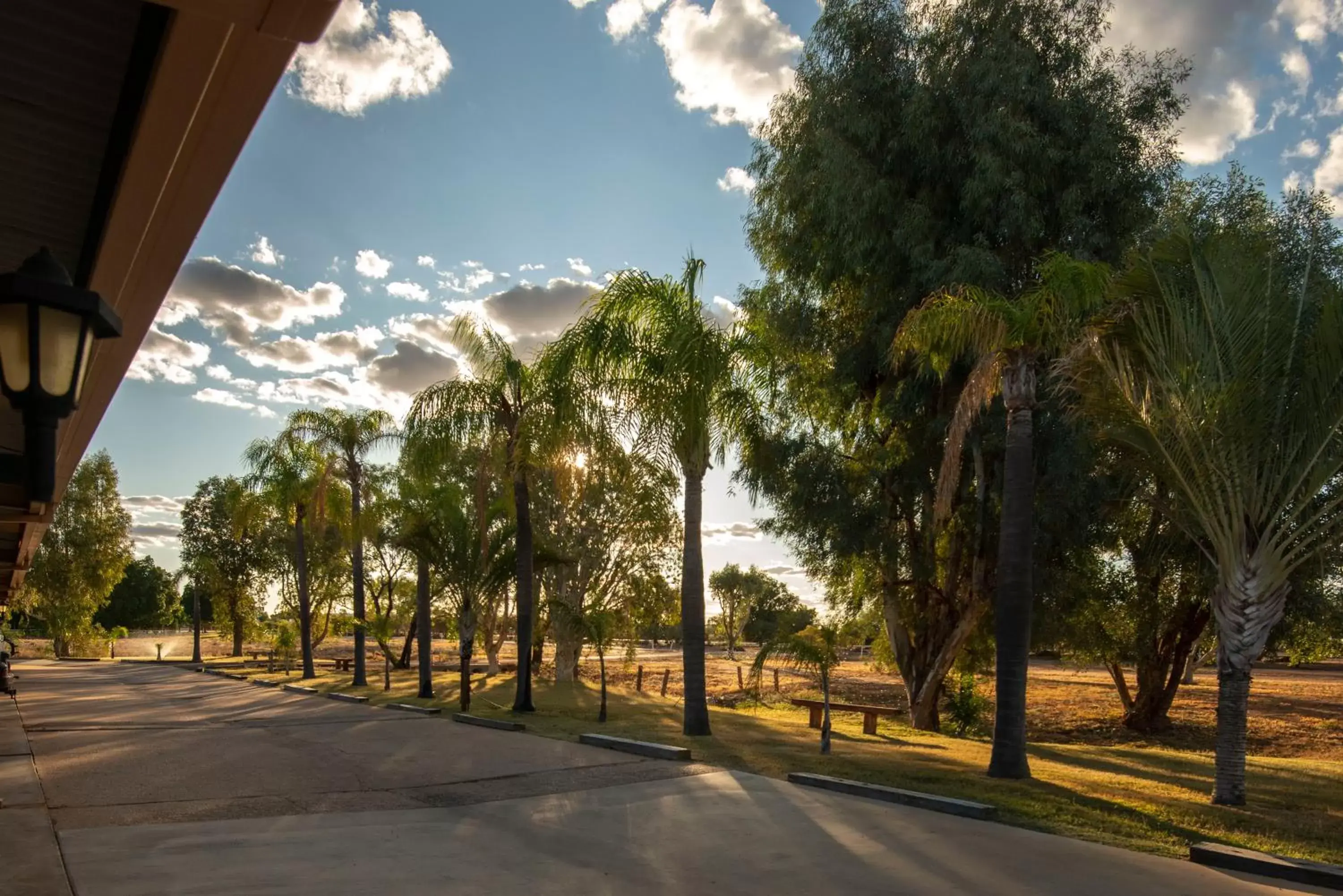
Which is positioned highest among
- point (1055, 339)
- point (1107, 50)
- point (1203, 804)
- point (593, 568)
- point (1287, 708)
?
point (1107, 50)

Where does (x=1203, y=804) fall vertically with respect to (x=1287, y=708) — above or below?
above

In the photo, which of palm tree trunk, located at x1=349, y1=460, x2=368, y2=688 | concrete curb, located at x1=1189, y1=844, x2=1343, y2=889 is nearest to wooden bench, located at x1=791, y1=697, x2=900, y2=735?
concrete curb, located at x1=1189, y1=844, x2=1343, y2=889

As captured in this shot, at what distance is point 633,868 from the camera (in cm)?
614

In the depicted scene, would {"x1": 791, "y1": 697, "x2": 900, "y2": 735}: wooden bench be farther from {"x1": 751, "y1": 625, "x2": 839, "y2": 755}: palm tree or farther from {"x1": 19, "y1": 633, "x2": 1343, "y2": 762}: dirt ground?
{"x1": 19, "y1": 633, "x2": 1343, "y2": 762}: dirt ground

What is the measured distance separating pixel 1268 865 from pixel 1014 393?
618 cm

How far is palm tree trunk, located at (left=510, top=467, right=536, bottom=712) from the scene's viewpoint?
17.5 m

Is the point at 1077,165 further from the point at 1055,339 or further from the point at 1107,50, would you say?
the point at 1055,339

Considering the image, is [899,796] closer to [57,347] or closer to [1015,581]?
[1015,581]

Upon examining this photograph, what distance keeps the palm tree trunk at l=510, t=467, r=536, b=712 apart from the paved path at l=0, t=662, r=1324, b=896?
5131 millimetres

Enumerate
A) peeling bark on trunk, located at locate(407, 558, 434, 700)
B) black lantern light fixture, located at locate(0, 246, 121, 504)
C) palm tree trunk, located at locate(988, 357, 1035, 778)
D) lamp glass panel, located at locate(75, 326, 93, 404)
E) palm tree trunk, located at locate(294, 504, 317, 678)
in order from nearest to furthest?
black lantern light fixture, located at locate(0, 246, 121, 504) → lamp glass panel, located at locate(75, 326, 93, 404) → palm tree trunk, located at locate(988, 357, 1035, 778) → peeling bark on trunk, located at locate(407, 558, 434, 700) → palm tree trunk, located at locate(294, 504, 317, 678)

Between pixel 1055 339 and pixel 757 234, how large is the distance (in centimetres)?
1011

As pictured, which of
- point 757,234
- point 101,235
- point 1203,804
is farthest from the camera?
point 757,234

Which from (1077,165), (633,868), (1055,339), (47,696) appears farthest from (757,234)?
(47,696)

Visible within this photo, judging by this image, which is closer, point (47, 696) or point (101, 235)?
point (101, 235)
